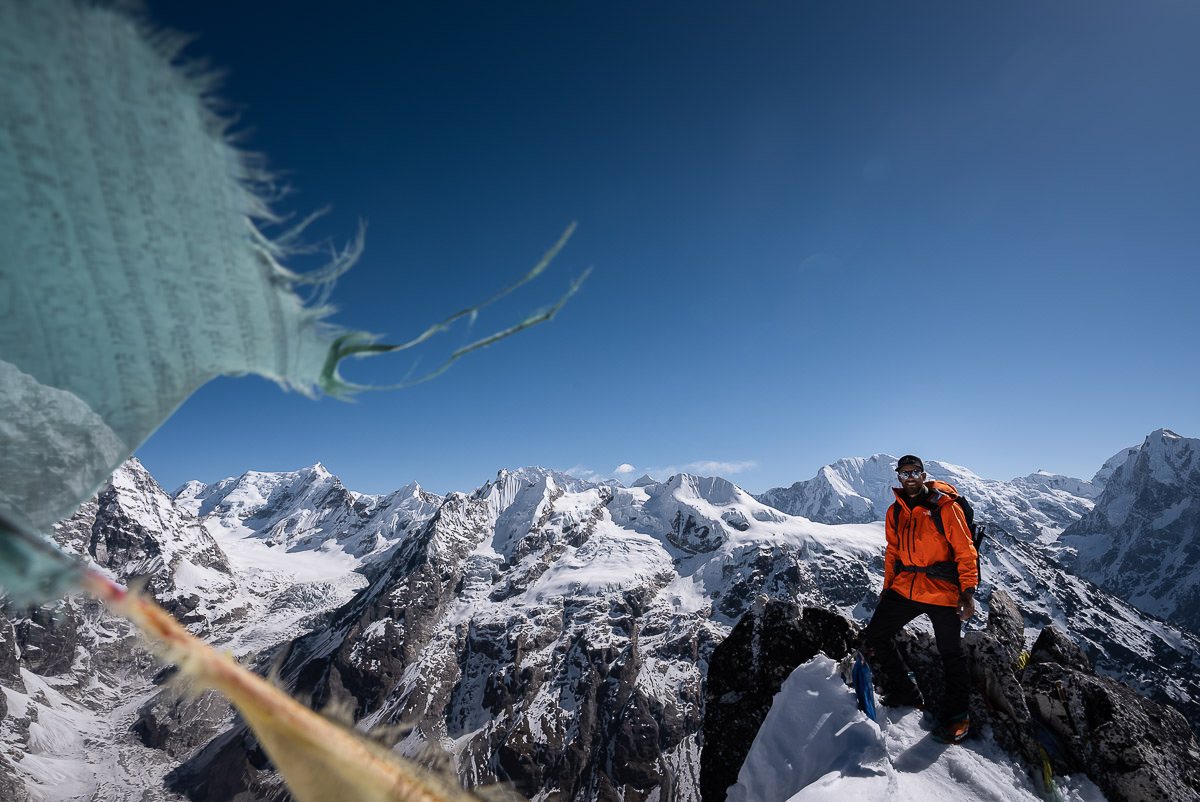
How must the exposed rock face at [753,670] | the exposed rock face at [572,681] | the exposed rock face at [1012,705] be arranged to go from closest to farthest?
the exposed rock face at [1012,705] → the exposed rock face at [753,670] → the exposed rock face at [572,681]

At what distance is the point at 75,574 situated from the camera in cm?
195

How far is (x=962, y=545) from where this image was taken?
668 cm

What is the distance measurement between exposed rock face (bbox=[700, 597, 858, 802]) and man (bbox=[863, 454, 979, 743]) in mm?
2630

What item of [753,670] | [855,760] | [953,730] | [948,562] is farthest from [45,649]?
[948,562]

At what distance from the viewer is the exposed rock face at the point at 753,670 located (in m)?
9.38

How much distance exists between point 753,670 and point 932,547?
4.67 m

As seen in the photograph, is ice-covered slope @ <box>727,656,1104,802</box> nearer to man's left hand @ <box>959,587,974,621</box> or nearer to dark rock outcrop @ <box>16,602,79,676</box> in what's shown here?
man's left hand @ <box>959,587,974,621</box>

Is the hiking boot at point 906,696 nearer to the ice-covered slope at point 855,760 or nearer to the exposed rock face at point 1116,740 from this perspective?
the ice-covered slope at point 855,760

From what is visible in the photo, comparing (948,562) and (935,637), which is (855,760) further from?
(948,562)

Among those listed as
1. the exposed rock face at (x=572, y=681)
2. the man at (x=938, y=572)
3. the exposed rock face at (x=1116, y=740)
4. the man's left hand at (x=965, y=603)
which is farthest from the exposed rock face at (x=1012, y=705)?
the exposed rock face at (x=572, y=681)

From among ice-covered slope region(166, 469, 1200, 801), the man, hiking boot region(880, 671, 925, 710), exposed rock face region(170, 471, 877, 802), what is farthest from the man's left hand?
exposed rock face region(170, 471, 877, 802)

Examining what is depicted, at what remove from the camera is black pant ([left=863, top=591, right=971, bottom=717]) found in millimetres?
6926

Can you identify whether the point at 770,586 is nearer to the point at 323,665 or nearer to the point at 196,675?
the point at 323,665

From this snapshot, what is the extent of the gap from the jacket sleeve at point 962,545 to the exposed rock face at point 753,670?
11.7 ft
